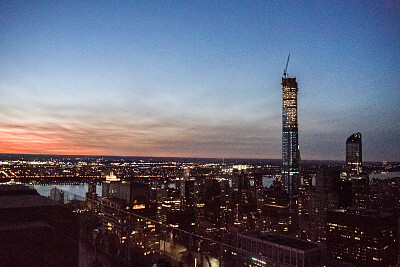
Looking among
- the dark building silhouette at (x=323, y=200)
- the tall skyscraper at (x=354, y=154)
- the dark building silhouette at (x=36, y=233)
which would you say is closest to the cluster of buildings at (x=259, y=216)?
the dark building silhouette at (x=323, y=200)

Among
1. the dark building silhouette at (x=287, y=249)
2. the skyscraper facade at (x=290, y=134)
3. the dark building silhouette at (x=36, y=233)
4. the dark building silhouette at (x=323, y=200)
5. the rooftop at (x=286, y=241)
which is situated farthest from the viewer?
the skyscraper facade at (x=290, y=134)

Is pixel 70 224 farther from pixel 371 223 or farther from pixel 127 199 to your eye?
pixel 371 223

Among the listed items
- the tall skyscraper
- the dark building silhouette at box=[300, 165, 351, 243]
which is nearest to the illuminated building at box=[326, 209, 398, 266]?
the dark building silhouette at box=[300, 165, 351, 243]

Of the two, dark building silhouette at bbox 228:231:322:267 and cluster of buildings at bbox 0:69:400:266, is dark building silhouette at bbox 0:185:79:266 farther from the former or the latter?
dark building silhouette at bbox 228:231:322:267

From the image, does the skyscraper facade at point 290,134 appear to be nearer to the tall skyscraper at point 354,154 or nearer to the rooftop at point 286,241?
the tall skyscraper at point 354,154

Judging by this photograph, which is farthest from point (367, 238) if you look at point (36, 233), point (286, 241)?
point (36, 233)

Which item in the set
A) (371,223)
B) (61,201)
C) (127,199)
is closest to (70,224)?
(61,201)

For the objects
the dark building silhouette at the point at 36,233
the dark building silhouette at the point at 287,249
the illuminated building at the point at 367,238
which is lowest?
the illuminated building at the point at 367,238
